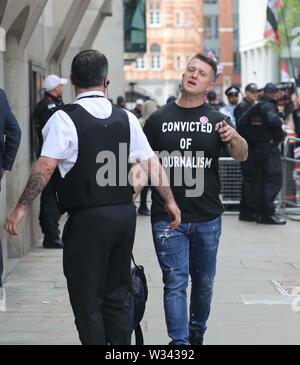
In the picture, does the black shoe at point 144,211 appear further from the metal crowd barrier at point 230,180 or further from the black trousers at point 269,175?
the black trousers at point 269,175

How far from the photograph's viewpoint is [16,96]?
11445 mm

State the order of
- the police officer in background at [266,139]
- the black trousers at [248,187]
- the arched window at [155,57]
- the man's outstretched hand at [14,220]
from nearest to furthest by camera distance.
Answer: the man's outstretched hand at [14,220], the police officer in background at [266,139], the black trousers at [248,187], the arched window at [155,57]

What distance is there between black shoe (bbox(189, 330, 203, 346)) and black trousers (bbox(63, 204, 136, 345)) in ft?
3.46

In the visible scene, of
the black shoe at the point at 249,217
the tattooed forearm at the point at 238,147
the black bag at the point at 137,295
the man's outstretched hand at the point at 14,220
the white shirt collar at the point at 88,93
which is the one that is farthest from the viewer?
the black shoe at the point at 249,217

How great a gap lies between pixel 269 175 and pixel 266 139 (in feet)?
1.64

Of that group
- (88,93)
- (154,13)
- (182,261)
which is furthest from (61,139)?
(154,13)

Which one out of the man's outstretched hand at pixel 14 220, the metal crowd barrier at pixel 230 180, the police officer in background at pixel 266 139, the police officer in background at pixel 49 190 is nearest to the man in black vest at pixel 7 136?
the man's outstretched hand at pixel 14 220

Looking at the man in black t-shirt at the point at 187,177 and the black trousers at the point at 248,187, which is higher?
the man in black t-shirt at the point at 187,177

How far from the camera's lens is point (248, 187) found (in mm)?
14906

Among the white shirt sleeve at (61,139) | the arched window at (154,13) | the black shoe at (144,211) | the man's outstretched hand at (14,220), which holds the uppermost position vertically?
the arched window at (154,13)

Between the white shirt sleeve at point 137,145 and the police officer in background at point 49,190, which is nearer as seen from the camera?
the white shirt sleeve at point 137,145

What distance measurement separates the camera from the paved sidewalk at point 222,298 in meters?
7.57

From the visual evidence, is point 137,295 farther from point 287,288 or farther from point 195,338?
point 287,288

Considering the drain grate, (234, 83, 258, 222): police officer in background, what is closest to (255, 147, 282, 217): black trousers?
(234, 83, 258, 222): police officer in background
